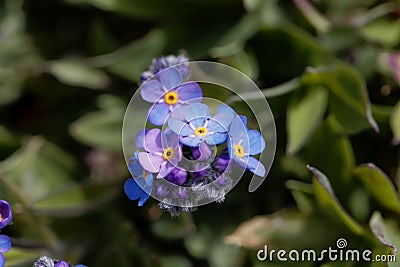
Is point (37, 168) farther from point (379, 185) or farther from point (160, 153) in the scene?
point (379, 185)

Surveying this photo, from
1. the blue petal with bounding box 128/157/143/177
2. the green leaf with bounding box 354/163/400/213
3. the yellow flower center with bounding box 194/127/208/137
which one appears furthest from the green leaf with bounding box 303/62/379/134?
the blue petal with bounding box 128/157/143/177

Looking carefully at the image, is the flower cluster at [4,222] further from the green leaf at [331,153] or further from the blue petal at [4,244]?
the green leaf at [331,153]

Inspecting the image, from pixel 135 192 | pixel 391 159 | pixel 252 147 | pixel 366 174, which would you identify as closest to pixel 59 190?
pixel 135 192

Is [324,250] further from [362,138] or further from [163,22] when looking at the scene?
[163,22]

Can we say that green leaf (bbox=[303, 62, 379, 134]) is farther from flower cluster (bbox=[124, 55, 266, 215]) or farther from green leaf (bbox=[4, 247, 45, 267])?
green leaf (bbox=[4, 247, 45, 267])

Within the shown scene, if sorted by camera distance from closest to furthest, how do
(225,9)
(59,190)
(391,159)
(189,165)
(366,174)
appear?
1. (189,165)
2. (366,174)
3. (59,190)
4. (391,159)
5. (225,9)

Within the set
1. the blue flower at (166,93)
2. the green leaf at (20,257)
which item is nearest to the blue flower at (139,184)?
the blue flower at (166,93)

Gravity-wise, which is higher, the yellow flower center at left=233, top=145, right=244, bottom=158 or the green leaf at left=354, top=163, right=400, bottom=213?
the yellow flower center at left=233, top=145, right=244, bottom=158
